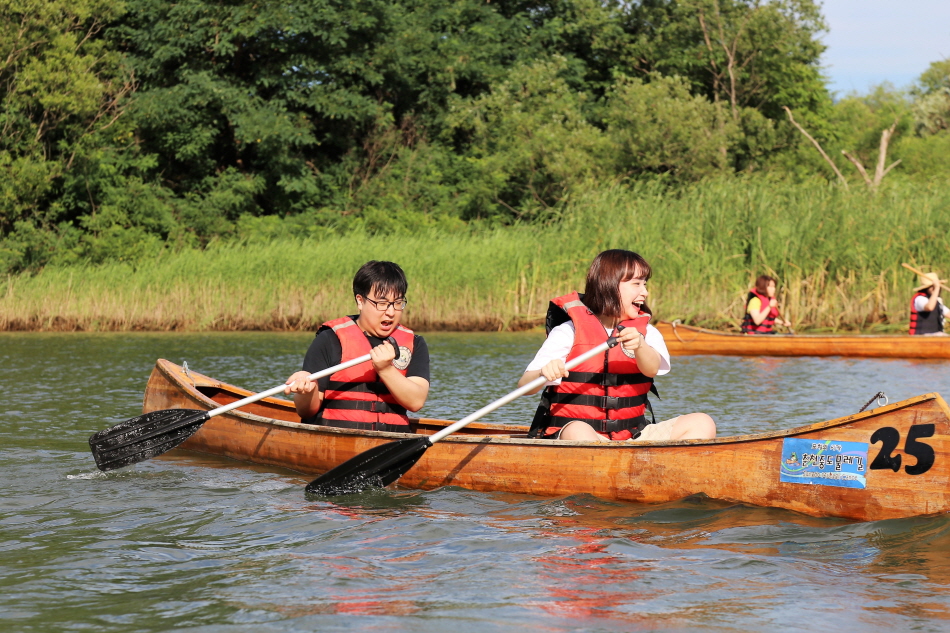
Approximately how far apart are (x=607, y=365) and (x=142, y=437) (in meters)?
2.55

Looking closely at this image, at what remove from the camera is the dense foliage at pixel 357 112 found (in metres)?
20.4

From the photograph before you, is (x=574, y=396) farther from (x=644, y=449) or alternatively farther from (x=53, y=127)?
(x=53, y=127)

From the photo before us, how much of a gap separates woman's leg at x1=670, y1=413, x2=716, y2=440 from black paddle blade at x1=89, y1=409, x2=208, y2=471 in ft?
8.41

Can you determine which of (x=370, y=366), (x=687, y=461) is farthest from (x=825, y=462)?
(x=370, y=366)

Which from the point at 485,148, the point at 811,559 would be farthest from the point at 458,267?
the point at 811,559

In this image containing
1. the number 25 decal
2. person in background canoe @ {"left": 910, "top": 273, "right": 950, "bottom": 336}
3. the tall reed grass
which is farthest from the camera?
the tall reed grass

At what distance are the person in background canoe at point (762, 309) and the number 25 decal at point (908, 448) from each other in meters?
7.84

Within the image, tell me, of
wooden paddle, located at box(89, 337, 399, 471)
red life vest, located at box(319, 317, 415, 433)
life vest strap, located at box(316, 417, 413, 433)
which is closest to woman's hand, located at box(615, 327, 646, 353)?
red life vest, located at box(319, 317, 415, 433)

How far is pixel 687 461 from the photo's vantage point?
171 inches

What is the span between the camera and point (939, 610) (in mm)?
3107

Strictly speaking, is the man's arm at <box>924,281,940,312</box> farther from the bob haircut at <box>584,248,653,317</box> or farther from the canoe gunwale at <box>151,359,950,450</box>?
the bob haircut at <box>584,248,653,317</box>

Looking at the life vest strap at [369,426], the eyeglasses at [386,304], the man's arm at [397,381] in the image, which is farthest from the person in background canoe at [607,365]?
the life vest strap at [369,426]

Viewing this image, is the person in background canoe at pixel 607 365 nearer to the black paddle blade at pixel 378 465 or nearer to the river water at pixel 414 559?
the river water at pixel 414 559

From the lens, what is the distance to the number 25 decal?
3.81m
